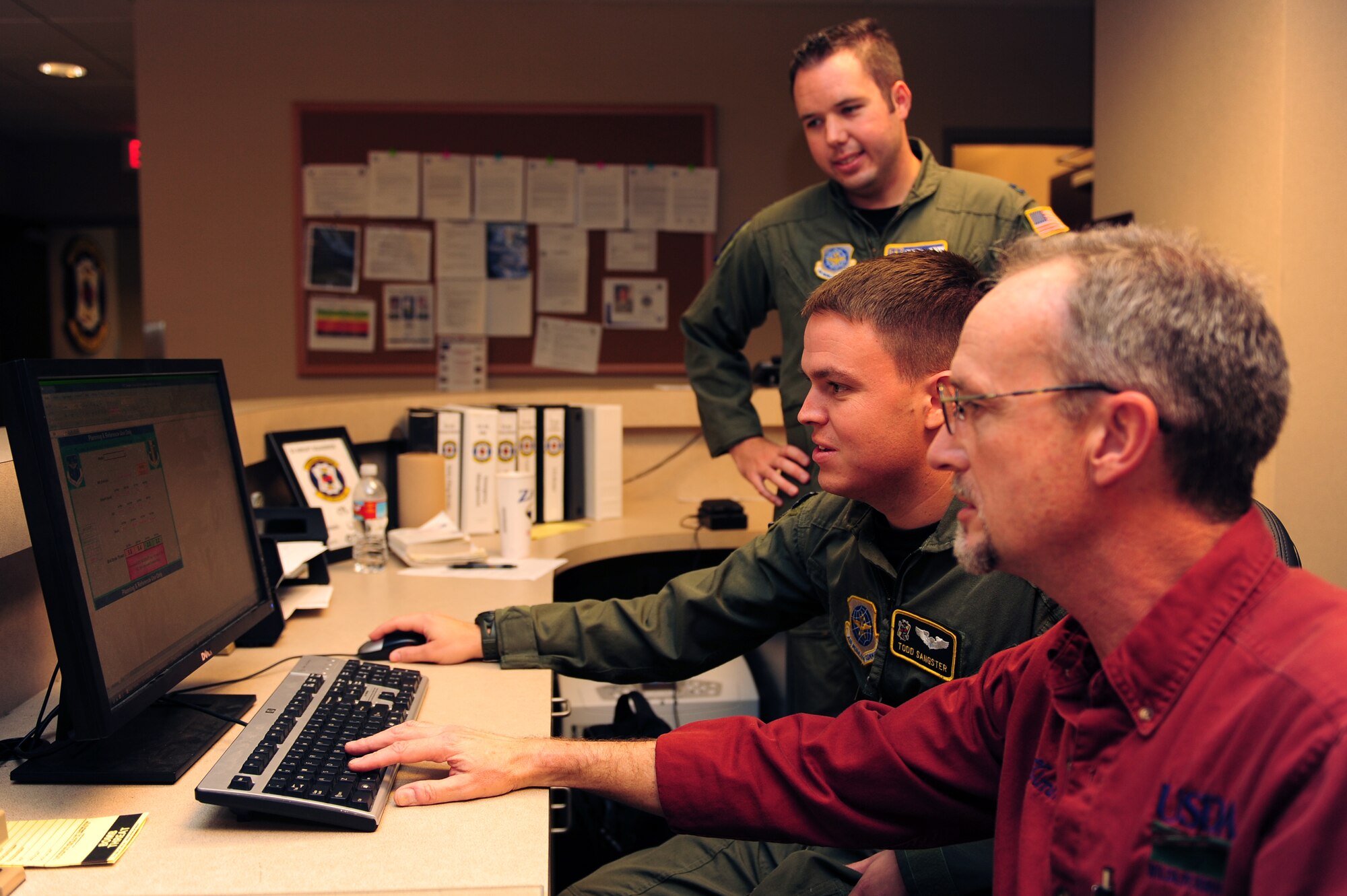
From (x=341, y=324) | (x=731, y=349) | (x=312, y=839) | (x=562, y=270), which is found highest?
(x=562, y=270)

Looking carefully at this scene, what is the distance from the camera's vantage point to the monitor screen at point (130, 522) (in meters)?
0.87

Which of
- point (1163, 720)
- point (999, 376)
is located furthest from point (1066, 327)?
point (1163, 720)

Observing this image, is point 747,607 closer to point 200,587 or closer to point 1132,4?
point 200,587

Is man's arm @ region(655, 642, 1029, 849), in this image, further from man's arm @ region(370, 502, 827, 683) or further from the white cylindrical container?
the white cylindrical container

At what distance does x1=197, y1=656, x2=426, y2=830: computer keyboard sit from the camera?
897 mm

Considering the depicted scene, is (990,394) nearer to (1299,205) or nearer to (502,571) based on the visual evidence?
(502,571)

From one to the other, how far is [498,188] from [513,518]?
7.43ft

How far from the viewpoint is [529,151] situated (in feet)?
13.4

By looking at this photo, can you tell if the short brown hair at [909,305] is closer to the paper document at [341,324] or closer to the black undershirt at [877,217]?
the black undershirt at [877,217]

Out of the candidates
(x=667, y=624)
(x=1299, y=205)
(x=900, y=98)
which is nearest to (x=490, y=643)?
(x=667, y=624)

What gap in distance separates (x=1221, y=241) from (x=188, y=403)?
85.0 inches

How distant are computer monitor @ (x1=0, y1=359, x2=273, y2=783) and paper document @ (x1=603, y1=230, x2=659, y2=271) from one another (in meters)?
2.88

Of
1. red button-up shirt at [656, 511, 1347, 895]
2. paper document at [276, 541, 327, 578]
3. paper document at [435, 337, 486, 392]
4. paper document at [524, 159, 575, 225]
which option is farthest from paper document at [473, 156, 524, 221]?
red button-up shirt at [656, 511, 1347, 895]

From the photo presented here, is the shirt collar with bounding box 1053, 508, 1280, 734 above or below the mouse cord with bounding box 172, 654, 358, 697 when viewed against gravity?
above
